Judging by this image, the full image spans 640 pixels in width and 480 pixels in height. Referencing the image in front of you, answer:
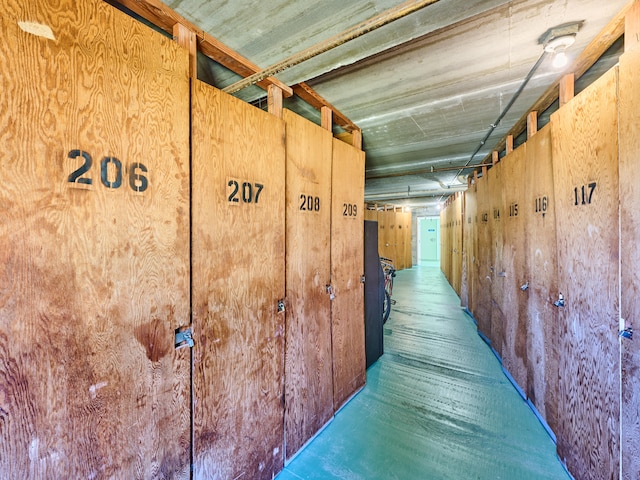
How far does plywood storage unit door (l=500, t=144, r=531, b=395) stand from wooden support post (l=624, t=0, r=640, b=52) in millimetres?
1115

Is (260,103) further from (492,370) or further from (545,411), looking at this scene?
(492,370)

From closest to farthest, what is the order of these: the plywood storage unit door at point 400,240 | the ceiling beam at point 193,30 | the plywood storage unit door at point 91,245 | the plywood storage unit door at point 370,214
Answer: the plywood storage unit door at point 91,245 < the ceiling beam at point 193,30 < the plywood storage unit door at point 370,214 < the plywood storage unit door at point 400,240

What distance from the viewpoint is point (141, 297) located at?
1.09m

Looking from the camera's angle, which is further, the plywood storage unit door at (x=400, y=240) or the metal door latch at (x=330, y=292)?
the plywood storage unit door at (x=400, y=240)

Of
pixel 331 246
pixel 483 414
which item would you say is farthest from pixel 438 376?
pixel 331 246

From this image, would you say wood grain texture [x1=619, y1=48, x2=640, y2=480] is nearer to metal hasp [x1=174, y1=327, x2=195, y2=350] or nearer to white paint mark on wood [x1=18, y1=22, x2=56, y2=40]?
metal hasp [x1=174, y1=327, x2=195, y2=350]

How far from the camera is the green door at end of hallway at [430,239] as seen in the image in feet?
46.3

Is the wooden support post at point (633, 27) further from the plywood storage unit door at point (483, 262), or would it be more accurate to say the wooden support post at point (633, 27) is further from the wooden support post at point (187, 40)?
the plywood storage unit door at point (483, 262)

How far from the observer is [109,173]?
995mm

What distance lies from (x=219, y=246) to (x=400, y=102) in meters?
2.20

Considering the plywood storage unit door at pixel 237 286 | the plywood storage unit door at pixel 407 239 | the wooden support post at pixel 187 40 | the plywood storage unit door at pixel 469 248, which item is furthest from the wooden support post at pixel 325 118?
the plywood storage unit door at pixel 407 239

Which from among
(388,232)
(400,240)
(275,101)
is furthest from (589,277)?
(400,240)

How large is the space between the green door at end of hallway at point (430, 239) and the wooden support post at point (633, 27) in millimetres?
13416

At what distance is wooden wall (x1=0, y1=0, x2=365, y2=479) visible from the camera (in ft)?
2.74
